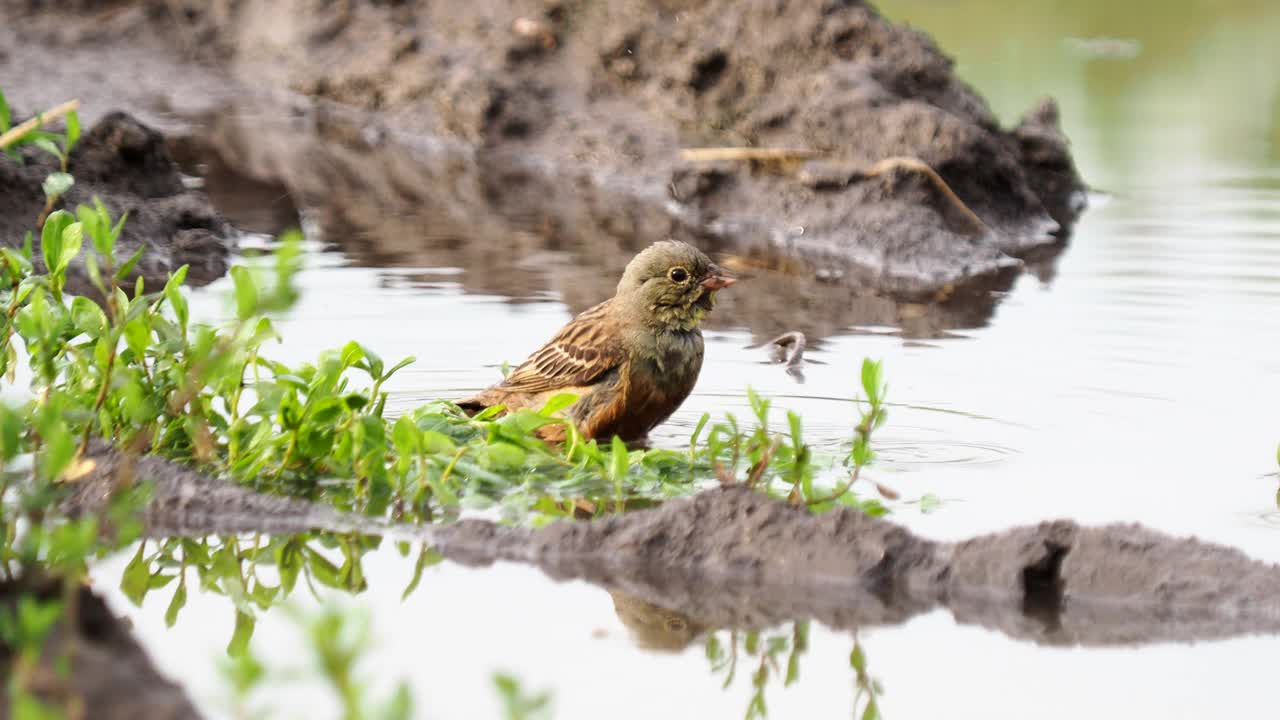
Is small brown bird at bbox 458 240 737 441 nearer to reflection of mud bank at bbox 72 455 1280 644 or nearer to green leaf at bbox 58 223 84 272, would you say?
reflection of mud bank at bbox 72 455 1280 644

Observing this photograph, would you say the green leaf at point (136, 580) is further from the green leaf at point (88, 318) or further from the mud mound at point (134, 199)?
the mud mound at point (134, 199)

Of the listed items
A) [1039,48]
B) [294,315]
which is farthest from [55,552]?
[1039,48]

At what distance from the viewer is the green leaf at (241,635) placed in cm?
438

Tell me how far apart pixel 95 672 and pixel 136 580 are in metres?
1.87

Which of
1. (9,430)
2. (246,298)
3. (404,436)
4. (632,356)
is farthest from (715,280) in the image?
(9,430)

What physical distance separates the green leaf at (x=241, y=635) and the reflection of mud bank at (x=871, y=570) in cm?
75

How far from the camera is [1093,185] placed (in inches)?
534

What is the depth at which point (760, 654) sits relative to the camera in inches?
175

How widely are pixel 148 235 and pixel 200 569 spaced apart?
18.9 ft

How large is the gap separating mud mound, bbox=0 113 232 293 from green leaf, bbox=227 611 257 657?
5311 millimetres

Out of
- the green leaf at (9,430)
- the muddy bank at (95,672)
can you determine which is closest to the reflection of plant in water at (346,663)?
the muddy bank at (95,672)

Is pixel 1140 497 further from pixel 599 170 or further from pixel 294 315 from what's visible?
pixel 599 170

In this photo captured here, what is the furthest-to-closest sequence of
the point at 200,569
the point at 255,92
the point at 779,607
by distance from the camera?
the point at 255,92
the point at 200,569
the point at 779,607

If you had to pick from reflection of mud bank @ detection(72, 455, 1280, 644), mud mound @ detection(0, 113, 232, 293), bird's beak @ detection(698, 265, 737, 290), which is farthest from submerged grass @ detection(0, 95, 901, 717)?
mud mound @ detection(0, 113, 232, 293)
